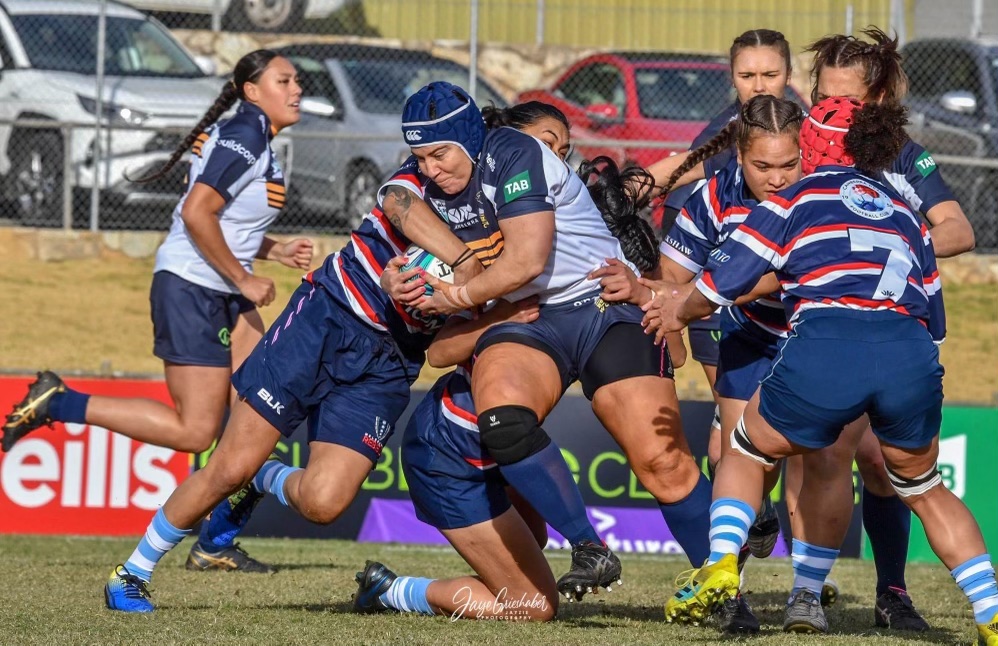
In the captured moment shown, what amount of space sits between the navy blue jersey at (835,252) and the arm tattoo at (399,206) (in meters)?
1.15

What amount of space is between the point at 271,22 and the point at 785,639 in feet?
40.1

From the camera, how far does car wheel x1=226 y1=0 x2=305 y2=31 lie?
1589 centimetres

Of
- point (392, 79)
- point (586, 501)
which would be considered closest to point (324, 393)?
point (586, 501)

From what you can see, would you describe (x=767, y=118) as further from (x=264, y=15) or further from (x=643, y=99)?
(x=264, y=15)

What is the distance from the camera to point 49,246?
1332cm

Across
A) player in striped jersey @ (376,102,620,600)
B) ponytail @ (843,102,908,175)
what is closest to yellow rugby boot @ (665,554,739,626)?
player in striped jersey @ (376,102,620,600)

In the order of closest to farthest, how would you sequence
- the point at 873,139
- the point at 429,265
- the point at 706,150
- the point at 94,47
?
the point at 873,139, the point at 429,265, the point at 706,150, the point at 94,47

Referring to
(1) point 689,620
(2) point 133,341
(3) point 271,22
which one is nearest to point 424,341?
(1) point 689,620

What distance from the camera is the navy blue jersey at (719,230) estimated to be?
5.48m

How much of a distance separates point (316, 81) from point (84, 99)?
6.95 feet

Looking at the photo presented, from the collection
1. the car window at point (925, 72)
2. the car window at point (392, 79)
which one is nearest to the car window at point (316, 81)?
the car window at point (392, 79)

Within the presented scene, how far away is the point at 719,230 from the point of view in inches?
219

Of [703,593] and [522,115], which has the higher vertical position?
[522,115]

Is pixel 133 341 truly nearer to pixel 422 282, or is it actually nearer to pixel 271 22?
pixel 271 22
